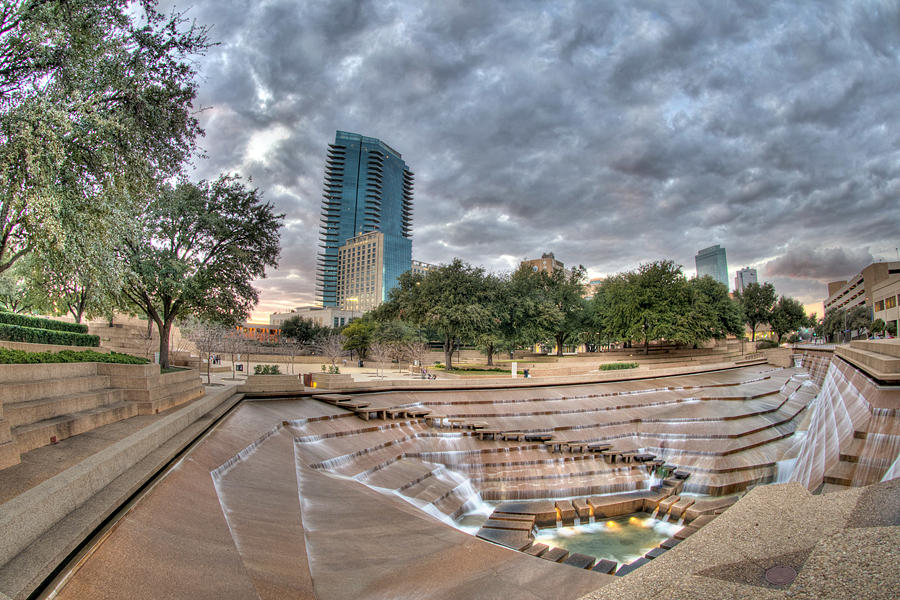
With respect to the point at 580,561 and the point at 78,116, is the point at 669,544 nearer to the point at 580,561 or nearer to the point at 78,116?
the point at 580,561

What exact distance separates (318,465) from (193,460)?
332cm

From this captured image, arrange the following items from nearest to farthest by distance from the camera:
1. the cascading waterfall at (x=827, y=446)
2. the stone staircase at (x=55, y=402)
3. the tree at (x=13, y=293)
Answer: the stone staircase at (x=55, y=402)
the cascading waterfall at (x=827, y=446)
the tree at (x=13, y=293)

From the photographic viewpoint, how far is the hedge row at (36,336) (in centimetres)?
1308

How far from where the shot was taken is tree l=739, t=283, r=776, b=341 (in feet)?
254

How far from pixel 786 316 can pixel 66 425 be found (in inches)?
3866

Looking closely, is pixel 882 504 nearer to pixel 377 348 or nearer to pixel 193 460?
pixel 193 460

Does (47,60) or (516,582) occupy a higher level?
(47,60)

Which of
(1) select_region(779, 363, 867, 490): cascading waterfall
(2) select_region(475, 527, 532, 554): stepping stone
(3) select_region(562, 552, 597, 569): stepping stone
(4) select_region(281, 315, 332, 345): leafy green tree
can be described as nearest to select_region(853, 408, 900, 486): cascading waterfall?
(1) select_region(779, 363, 867, 490): cascading waterfall

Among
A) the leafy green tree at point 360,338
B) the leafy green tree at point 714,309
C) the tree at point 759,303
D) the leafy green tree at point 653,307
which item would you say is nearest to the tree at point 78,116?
the leafy green tree at point 360,338

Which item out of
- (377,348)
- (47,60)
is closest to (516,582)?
(47,60)

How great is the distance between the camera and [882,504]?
171 inches

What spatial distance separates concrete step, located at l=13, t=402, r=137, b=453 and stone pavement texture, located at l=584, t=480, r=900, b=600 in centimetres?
773

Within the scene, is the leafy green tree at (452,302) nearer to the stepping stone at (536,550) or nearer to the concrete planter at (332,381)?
the concrete planter at (332,381)

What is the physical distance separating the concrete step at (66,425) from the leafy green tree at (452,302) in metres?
23.9
